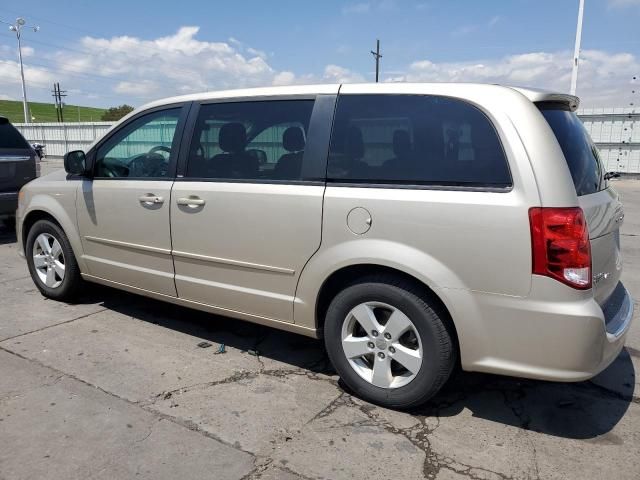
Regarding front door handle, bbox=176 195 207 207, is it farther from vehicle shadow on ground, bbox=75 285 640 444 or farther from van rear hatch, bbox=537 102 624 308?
van rear hatch, bbox=537 102 624 308

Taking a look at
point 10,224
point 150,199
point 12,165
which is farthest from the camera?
point 10,224

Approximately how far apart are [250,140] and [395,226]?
127cm

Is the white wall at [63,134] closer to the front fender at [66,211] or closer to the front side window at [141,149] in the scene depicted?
the front fender at [66,211]

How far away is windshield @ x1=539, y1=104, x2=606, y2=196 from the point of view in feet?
9.00

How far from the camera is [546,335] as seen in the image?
2.56m

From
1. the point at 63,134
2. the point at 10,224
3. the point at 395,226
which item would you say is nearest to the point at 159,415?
the point at 395,226

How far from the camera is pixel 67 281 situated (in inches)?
188

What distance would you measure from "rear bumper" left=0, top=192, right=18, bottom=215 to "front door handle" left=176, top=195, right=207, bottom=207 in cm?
550

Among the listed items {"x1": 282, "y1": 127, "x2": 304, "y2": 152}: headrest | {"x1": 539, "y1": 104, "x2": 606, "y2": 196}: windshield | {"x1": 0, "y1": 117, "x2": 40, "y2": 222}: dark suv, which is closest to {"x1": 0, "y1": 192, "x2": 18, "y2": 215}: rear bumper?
{"x1": 0, "y1": 117, "x2": 40, "y2": 222}: dark suv

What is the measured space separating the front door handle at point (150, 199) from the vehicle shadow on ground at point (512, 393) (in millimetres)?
1117

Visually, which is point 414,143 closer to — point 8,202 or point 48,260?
point 48,260

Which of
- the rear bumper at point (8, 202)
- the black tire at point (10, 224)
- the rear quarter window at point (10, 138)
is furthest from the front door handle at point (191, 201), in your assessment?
the black tire at point (10, 224)

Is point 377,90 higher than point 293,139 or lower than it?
higher

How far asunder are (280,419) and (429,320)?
101 centimetres
